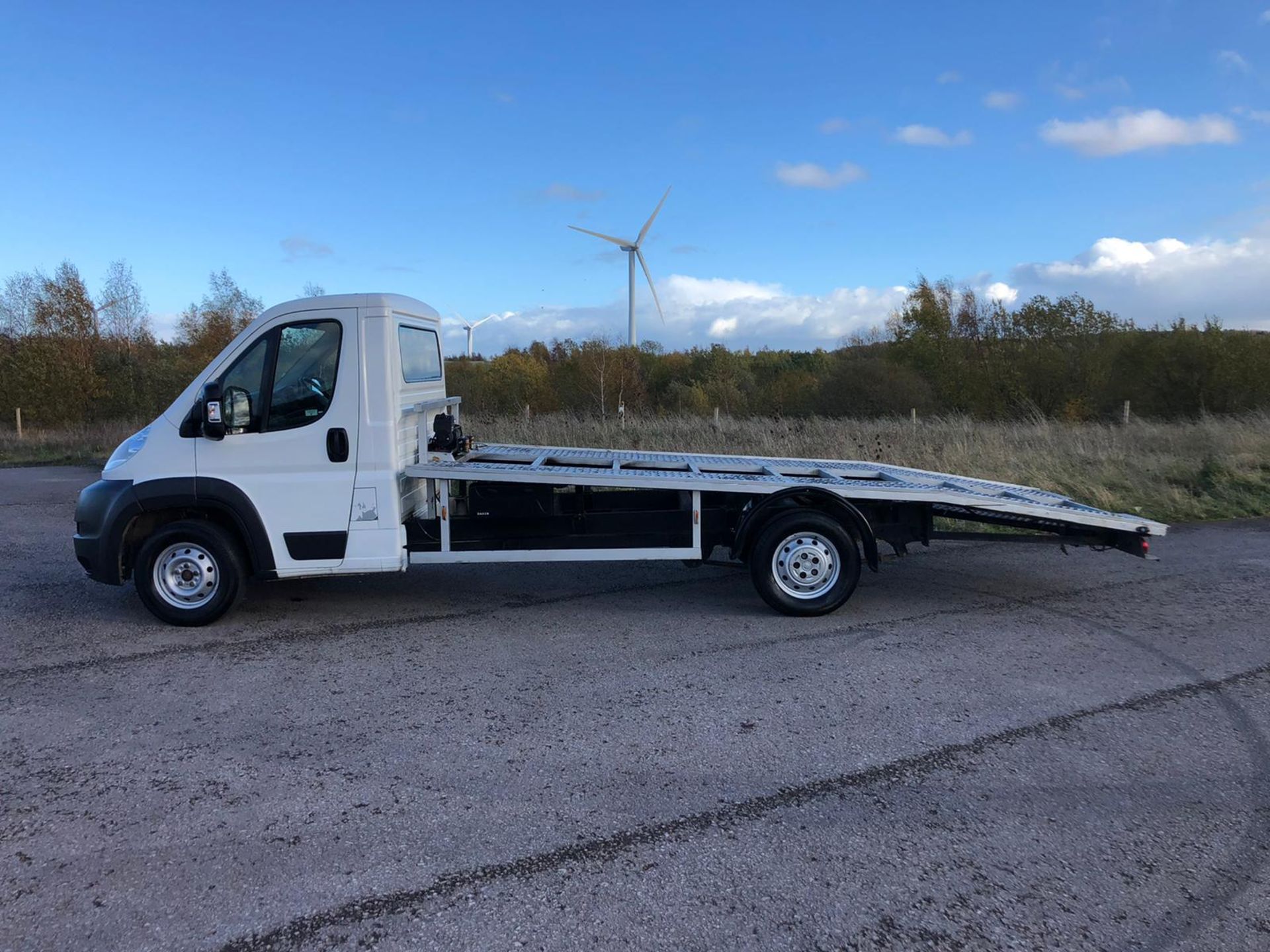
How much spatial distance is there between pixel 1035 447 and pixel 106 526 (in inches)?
568

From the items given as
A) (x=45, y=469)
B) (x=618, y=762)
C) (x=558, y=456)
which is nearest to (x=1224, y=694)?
(x=618, y=762)

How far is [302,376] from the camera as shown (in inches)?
249

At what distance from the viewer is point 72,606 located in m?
7.27

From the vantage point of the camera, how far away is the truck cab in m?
6.25

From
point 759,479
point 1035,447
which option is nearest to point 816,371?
point 1035,447

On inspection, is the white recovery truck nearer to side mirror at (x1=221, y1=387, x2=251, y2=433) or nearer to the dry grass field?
side mirror at (x1=221, y1=387, x2=251, y2=433)

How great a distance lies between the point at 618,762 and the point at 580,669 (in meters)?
1.40

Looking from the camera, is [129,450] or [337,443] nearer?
[337,443]

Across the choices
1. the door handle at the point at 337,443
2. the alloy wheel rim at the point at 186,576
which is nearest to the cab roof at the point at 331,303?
the door handle at the point at 337,443

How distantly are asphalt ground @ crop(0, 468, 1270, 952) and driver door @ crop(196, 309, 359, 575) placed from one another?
901mm

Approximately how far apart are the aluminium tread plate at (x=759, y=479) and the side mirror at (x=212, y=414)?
133 cm

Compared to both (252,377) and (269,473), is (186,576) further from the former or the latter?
(252,377)

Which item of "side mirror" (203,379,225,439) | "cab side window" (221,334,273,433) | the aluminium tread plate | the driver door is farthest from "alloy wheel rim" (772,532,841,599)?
"side mirror" (203,379,225,439)

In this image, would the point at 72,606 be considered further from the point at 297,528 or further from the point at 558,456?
the point at 558,456
